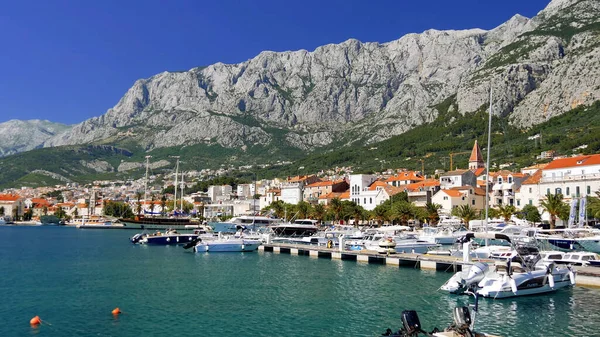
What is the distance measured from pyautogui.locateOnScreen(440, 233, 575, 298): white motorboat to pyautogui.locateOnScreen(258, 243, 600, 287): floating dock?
5.70ft

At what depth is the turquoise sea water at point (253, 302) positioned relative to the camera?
24.8 meters

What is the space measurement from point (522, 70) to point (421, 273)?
159m

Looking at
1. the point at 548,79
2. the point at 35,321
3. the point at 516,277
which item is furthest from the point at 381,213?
the point at 548,79

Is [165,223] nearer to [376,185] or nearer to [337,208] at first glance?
[337,208]

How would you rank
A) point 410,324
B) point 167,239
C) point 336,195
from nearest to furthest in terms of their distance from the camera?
point 410,324, point 167,239, point 336,195

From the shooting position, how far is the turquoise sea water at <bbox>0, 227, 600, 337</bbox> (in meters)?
24.8

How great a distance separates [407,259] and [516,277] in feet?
53.6

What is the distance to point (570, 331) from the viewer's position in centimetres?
2392

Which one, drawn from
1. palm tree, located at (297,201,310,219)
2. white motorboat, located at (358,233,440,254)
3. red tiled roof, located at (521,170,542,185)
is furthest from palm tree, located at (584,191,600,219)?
palm tree, located at (297,201,310,219)

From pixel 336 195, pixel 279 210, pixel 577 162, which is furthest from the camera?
pixel 336 195

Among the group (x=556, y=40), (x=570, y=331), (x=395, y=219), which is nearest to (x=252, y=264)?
(x=570, y=331)

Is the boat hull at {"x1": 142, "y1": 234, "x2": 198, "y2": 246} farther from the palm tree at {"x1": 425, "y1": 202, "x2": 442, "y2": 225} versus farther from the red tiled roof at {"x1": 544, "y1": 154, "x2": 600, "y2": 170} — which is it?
the red tiled roof at {"x1": 544, "y1": 154, "x2": 600, "y2": 170}

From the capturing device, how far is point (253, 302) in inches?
1227

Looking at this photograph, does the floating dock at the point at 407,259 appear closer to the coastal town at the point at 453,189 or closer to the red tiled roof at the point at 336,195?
the coastal town at the point at 453,189
